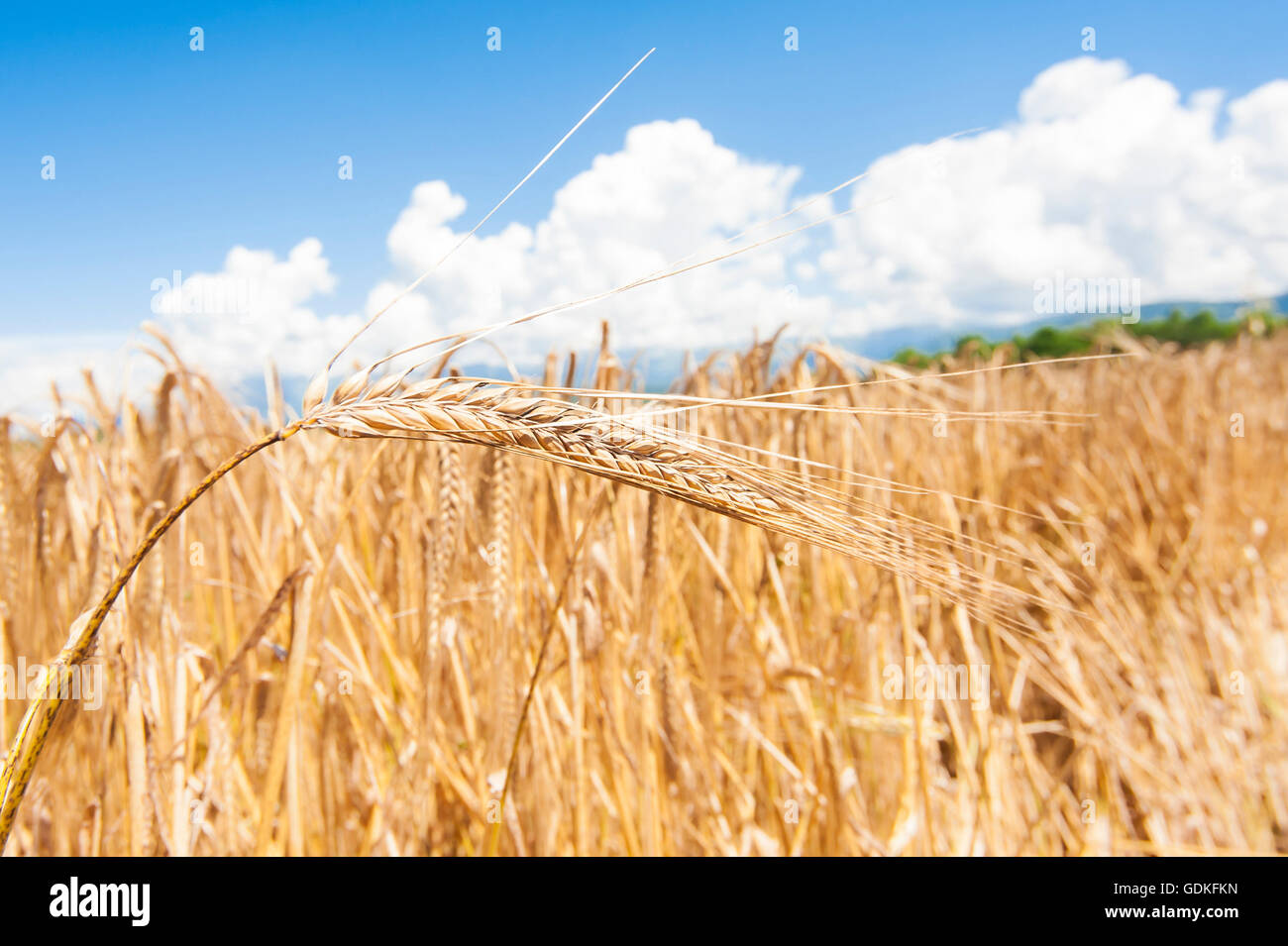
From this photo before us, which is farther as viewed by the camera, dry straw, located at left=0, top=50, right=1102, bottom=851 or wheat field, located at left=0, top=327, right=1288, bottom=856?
wheat field, located at left=0, top=327, right=1288, bottom=856

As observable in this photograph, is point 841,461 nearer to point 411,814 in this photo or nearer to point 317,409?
point 411,814

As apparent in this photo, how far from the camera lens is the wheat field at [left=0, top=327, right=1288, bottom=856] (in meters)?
1.14

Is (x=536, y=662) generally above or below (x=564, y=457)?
below

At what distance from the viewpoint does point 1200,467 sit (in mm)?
4059

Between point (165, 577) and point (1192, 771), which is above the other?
point (165, 577)

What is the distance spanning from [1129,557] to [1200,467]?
37.1 inches

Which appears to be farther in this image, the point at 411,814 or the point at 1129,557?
the point at 1129,557

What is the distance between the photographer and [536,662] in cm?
128

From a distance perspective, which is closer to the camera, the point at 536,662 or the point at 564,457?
the point at 564,457

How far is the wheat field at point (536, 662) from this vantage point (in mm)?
1145

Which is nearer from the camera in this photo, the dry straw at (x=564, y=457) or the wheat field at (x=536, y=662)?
the dry straw at (x=564, y=457)
